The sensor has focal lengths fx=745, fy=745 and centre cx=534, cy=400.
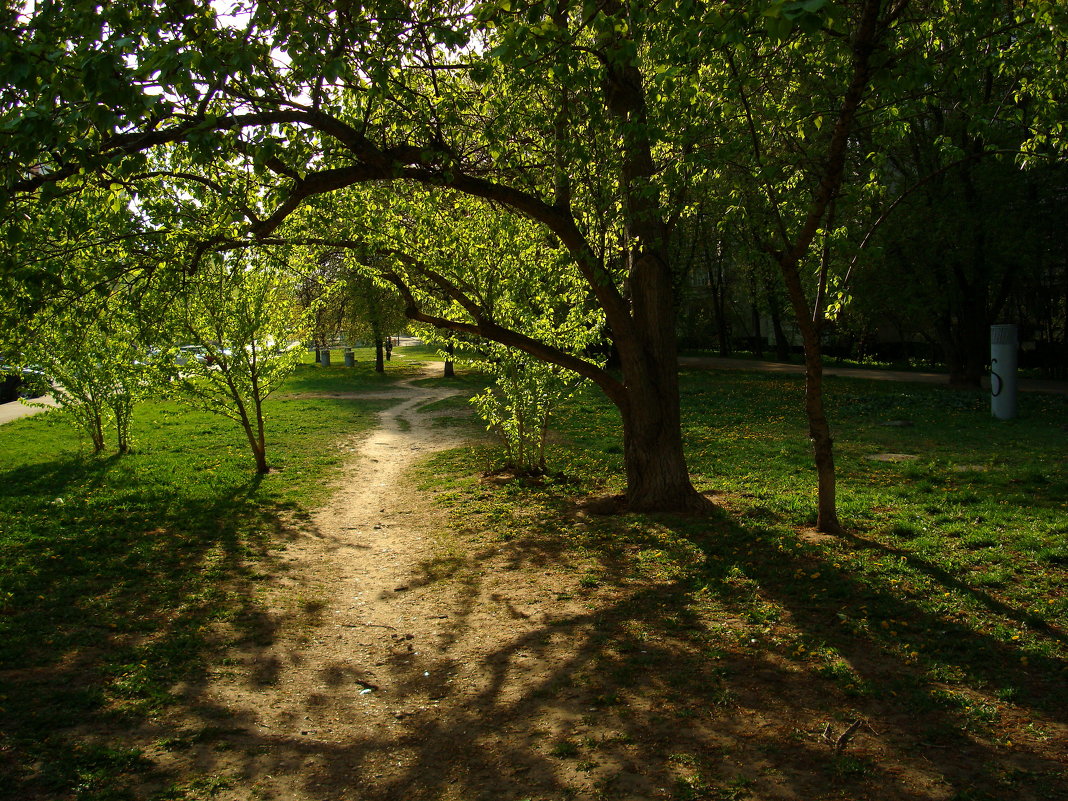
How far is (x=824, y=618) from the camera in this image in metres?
5.31

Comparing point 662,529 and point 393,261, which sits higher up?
point 393,261

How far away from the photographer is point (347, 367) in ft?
129

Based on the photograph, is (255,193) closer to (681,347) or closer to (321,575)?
(321,575)

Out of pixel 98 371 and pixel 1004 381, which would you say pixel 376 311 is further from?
pixel 1004 381

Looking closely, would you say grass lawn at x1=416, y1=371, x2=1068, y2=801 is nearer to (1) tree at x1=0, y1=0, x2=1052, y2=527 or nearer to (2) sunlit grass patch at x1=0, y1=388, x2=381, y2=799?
(1) tree at x1=0, y1=0, x2=1052, y2=527

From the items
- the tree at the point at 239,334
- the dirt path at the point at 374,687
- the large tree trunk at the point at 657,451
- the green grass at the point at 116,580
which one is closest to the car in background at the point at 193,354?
the tree at the point at 239,334

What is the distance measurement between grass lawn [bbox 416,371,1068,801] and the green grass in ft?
7.97

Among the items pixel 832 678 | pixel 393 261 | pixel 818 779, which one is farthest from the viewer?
pixel 393 261

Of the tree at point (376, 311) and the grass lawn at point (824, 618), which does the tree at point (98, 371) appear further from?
the tree at point (376, 311)

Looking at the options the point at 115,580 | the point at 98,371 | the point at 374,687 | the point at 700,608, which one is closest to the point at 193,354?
the point at 98,371

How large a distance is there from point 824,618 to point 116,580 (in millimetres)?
6245

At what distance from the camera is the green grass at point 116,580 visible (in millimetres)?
4027

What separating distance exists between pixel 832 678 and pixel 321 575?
5.07 m

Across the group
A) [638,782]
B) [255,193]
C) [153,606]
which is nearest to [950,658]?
[638,782]
